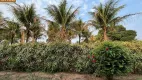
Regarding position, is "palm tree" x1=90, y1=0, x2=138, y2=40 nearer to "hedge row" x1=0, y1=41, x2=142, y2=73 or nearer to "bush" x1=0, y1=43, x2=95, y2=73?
"hedge row" x1=0, y1=41, x2=142, y2=73

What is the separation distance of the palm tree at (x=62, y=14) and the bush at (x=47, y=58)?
6.26m

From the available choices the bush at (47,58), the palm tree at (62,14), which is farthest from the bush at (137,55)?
the palm tree at (62,14)

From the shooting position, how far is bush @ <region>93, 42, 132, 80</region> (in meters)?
6.69

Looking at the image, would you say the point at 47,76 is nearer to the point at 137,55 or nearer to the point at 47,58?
the point at 47,58

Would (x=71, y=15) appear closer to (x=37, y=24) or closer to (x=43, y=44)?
(x=37, y=24)

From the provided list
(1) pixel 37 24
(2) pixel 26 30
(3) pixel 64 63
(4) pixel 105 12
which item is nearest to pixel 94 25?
(4) pixel 105 12

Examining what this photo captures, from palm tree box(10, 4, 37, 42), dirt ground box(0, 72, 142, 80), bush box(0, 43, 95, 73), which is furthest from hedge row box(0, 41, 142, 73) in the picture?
palm tree box(10, 4, 37, 42)

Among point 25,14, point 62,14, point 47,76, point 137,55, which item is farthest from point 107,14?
point 47,76

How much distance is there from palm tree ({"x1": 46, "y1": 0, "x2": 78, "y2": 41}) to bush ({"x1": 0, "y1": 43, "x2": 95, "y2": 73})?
626 cm

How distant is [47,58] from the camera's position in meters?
8.49

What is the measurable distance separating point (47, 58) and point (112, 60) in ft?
11.4

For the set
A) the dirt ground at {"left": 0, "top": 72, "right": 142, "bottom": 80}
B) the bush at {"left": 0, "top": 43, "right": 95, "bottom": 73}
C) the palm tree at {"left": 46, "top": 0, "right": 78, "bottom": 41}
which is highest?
the palm tree at {"left": 46, "top": 0, "right": 78, "bottom": 41}

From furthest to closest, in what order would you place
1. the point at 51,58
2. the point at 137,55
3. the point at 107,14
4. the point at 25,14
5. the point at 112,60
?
the point at 25,14
the point at 107,14
the point at 137,55
the point at 51,58
the point at 112,60

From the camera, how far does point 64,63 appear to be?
325 inches
